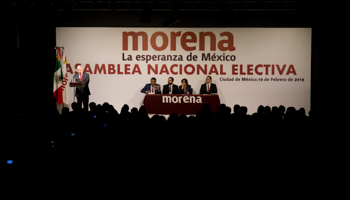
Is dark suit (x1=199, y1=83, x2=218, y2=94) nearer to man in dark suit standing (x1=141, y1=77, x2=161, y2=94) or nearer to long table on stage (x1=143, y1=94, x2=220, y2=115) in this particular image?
long table on stage (x1=143, y1=94, x2=220, y2=115)

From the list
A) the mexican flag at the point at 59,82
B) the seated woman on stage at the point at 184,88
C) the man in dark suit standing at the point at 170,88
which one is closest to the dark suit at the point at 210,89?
the seated woman on stage at the point at 184,88

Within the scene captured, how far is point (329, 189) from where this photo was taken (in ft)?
8.57

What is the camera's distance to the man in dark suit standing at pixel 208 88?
9180 mm

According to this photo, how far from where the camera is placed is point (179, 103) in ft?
27.2

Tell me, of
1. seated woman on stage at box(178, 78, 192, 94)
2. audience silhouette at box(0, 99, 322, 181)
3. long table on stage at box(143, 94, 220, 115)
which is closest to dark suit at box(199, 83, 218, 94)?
seated woman on stage at box(178, 78, 192, 94)

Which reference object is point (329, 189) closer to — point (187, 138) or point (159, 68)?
point (187, 138)

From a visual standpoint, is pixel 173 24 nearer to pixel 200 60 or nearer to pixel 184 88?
pixel 200 60

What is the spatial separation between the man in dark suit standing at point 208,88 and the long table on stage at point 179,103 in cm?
95

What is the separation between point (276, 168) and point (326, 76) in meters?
7.96

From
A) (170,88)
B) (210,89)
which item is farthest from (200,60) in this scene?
(170,88)

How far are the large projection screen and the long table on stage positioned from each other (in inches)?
69.7

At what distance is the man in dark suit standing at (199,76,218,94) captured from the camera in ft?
30.1

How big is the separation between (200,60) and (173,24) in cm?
136

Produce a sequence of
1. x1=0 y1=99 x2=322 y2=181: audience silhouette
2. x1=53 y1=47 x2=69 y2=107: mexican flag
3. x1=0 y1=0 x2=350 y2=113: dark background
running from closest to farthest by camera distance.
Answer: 1. x1=0 y1=99 x2=322 y2=181: audience silhouette
2. x1=53 y1=47 x2=69 y2=107: mexican flag
3. x1=0 y1=0 x2=350 y2=113: dark background
